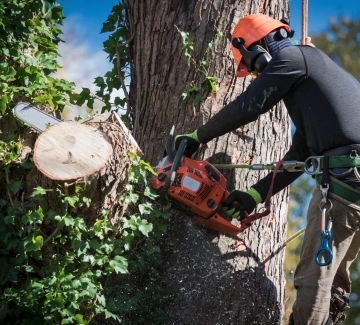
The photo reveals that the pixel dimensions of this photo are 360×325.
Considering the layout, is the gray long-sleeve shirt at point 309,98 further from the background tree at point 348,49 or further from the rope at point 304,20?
the background tree at point 348,49

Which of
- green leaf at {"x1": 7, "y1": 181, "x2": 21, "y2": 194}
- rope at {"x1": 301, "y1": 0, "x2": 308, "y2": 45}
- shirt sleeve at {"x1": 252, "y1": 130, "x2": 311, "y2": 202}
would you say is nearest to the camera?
green leaf at {"x1": 7, "y1": 181, "x2": 21, "y2": 194}

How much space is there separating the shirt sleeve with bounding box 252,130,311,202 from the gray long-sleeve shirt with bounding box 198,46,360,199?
35 centimetres

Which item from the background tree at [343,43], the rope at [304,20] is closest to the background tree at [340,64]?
the background tree at [343,43]

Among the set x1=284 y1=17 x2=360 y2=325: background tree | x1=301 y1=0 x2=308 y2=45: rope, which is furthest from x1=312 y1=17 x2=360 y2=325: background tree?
x1=301 y1=0 x2=308 y2=45: rope

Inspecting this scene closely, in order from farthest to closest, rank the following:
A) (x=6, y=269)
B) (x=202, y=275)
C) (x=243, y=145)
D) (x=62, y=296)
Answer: (x=243, y=145), (x=202, y=275), (x=6, y=269), (x=62, y=296)

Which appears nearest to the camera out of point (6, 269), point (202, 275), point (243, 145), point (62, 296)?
point (62, 296)

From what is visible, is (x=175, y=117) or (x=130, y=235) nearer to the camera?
(x=130, y=235)

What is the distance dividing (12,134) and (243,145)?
1.55 m

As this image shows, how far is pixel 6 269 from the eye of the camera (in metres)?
3.96

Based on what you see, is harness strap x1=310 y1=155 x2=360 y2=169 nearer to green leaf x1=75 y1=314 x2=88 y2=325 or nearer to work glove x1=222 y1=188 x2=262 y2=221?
work glove x1=222 y1=188 x2=262 y2=221

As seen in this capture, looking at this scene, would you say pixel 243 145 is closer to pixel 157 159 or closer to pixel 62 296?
pixel 157 159

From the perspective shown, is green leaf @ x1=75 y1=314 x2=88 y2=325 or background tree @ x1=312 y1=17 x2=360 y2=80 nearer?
green leaf @ x1=75 y1=314 x2=88 y2=325

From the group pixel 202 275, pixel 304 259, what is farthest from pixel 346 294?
pixel 202 275

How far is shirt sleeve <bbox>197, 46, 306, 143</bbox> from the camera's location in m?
3.93
